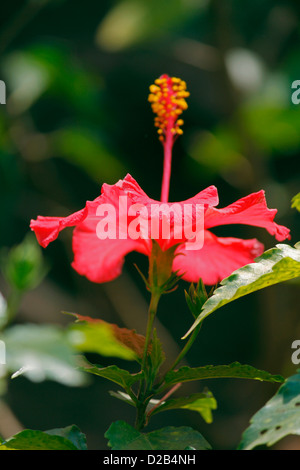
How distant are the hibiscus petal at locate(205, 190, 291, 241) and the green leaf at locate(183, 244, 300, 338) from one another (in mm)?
76

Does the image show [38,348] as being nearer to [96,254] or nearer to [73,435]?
[73,435]

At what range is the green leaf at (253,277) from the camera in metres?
0.56

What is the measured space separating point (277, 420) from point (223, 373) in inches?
4.4

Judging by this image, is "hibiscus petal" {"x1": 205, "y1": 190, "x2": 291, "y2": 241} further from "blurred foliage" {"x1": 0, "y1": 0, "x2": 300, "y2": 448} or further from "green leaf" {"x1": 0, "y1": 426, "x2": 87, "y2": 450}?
"blurred foliage" {"x1": 0, "y1": 0, "x2": 300, "y2": 448}

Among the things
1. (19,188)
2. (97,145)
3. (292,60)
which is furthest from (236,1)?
(19,188)

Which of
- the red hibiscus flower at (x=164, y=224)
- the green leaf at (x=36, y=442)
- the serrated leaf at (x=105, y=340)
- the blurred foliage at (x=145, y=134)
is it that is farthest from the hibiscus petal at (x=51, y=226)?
the blurred foliage at (x=145, y=134)

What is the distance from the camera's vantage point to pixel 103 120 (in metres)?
2.45

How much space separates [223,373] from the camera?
2.10ft

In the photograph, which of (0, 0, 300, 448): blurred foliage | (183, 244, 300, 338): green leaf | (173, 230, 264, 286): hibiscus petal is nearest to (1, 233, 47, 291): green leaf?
(173, 230, 264, 286): hibiscus petal

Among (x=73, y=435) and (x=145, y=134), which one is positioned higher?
(x=145, y=134)

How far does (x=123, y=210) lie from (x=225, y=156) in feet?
5.33

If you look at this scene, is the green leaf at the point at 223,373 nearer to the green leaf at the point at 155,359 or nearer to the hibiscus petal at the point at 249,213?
the green leaf at the point at 155,359

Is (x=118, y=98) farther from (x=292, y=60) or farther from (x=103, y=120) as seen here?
(x=292, y=60)

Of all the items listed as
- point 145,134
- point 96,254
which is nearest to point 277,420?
point 96,254
